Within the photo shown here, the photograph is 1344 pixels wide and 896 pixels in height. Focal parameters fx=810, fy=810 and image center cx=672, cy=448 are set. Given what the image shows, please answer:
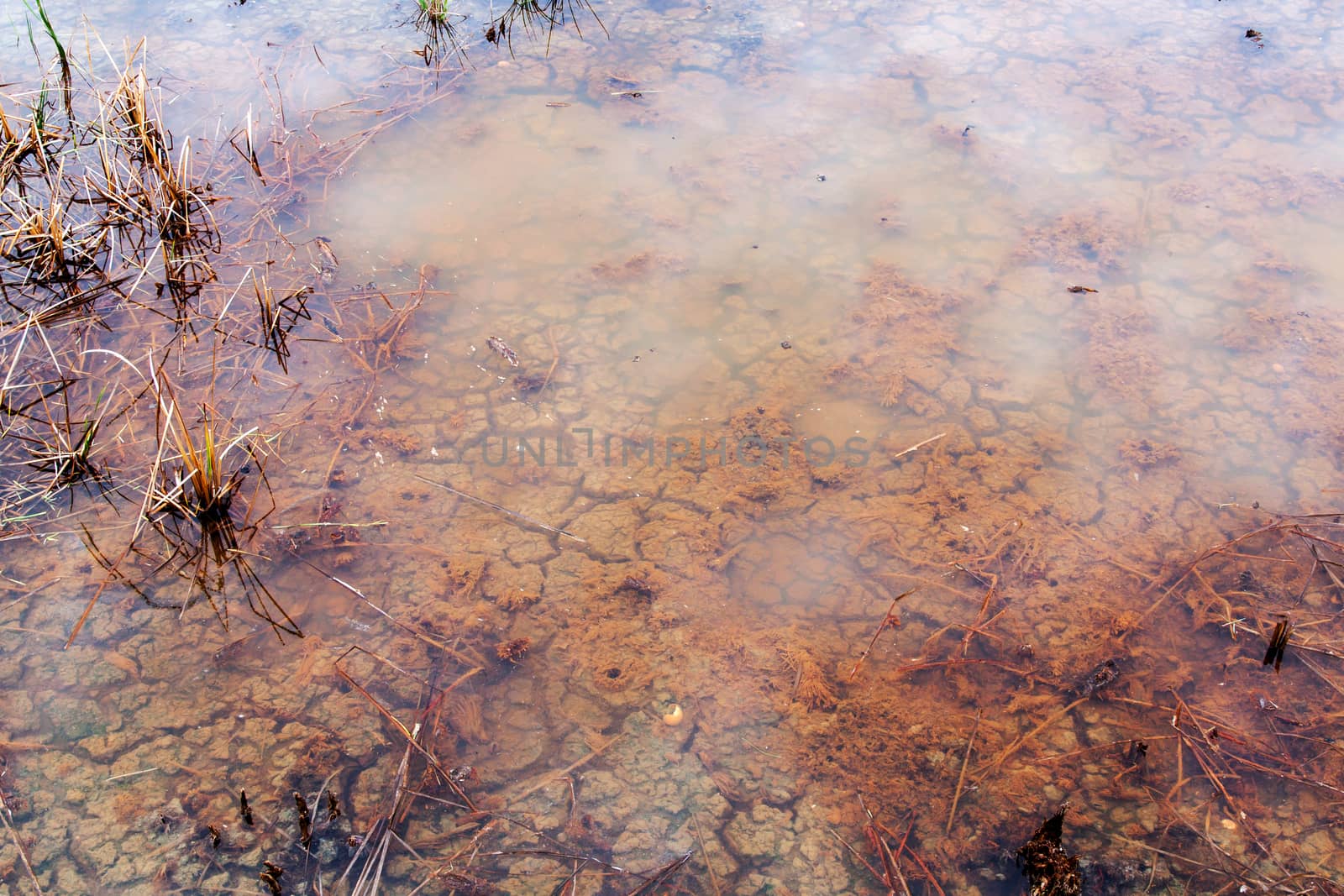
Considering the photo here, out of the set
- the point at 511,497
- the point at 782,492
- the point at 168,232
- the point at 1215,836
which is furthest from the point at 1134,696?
the point at 168,232

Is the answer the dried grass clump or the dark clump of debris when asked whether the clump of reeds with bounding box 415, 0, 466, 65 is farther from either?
the dark clump of debris

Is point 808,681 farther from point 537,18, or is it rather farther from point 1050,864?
point 537,18

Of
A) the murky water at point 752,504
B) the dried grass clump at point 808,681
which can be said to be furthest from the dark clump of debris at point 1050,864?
the dried grass clump at point 808,681

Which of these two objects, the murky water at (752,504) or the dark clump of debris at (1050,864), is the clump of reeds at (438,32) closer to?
the murky water at (752,504)

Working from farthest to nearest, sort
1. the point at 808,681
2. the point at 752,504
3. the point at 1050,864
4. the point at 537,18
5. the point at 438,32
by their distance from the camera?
1. the point at 537,18
2. the point at 438,32
3. the point at 752,504
4. the point at 808,681
5. the point at 1050,864

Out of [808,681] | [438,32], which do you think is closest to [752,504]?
[808,681]
